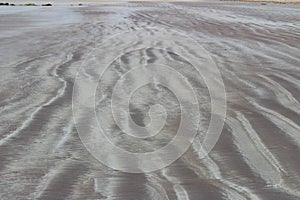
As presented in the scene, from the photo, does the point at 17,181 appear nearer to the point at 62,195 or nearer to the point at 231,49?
the point at 62,195

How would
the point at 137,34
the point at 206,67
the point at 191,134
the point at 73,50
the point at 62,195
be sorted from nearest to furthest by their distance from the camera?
the point at 62,195 → the point at 191,134 → the point at 206,67 → the point at 73,50 → the point at 137,34

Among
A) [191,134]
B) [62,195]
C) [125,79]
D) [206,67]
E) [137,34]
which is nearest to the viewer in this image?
[62,195]

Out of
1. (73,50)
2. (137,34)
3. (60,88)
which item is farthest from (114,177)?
(137,34)

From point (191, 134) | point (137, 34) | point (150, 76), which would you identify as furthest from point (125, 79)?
point (137, 34)

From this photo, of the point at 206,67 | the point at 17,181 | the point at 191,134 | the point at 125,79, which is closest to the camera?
the point at 17,181

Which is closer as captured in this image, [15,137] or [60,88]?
[15,137]

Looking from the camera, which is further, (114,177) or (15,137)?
(15,137)

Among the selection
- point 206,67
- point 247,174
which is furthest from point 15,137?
point 206,67

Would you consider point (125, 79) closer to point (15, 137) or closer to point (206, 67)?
point (206, 67)

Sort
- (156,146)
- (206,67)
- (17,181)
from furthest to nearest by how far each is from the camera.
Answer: (206,67) < (156,146) < (17,181)
